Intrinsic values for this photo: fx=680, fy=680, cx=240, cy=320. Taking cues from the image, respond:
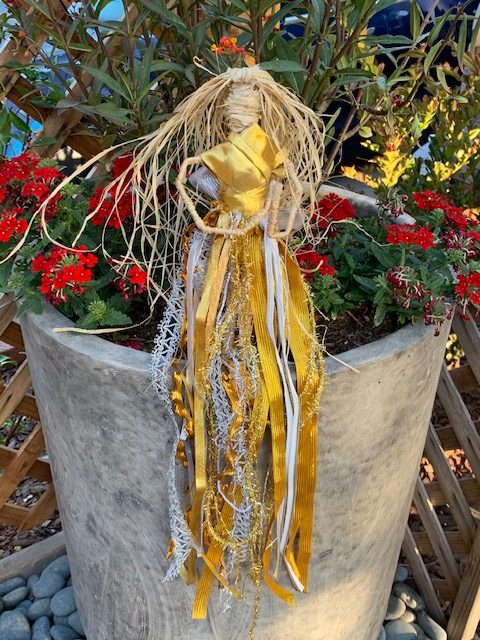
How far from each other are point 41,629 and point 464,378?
3.87ft

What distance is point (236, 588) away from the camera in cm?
111

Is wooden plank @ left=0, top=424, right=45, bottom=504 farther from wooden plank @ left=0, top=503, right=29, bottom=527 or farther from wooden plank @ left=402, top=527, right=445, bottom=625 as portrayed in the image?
wooden plank @ left=402, top=527, right=445, bottom=625

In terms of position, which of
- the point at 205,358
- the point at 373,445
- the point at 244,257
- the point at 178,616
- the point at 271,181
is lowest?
the point at 178,616

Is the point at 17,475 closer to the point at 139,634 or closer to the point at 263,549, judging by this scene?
the point at 139,634

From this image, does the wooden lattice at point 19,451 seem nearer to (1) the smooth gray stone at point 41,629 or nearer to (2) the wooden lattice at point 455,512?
(1) the smooth gray stone at point 41,629

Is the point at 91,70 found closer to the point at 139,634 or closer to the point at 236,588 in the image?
the point at 236,588

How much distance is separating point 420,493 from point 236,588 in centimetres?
76

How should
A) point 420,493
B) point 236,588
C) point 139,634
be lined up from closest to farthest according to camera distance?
point 236,588 < point 139,634 < point 420,493

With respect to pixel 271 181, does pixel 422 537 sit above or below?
below

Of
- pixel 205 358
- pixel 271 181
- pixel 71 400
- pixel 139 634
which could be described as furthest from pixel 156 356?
pixel 139 634

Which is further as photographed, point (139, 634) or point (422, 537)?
point (422, 537)

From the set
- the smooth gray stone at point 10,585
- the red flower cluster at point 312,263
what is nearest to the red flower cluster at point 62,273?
the red flower cluster at point 312,263

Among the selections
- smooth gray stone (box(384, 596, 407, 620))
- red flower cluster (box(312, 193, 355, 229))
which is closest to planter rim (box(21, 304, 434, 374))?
red flower cluster (box(312, 193, 355, 229))

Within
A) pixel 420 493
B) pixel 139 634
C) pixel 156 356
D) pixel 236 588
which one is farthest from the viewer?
pixel 420 493
